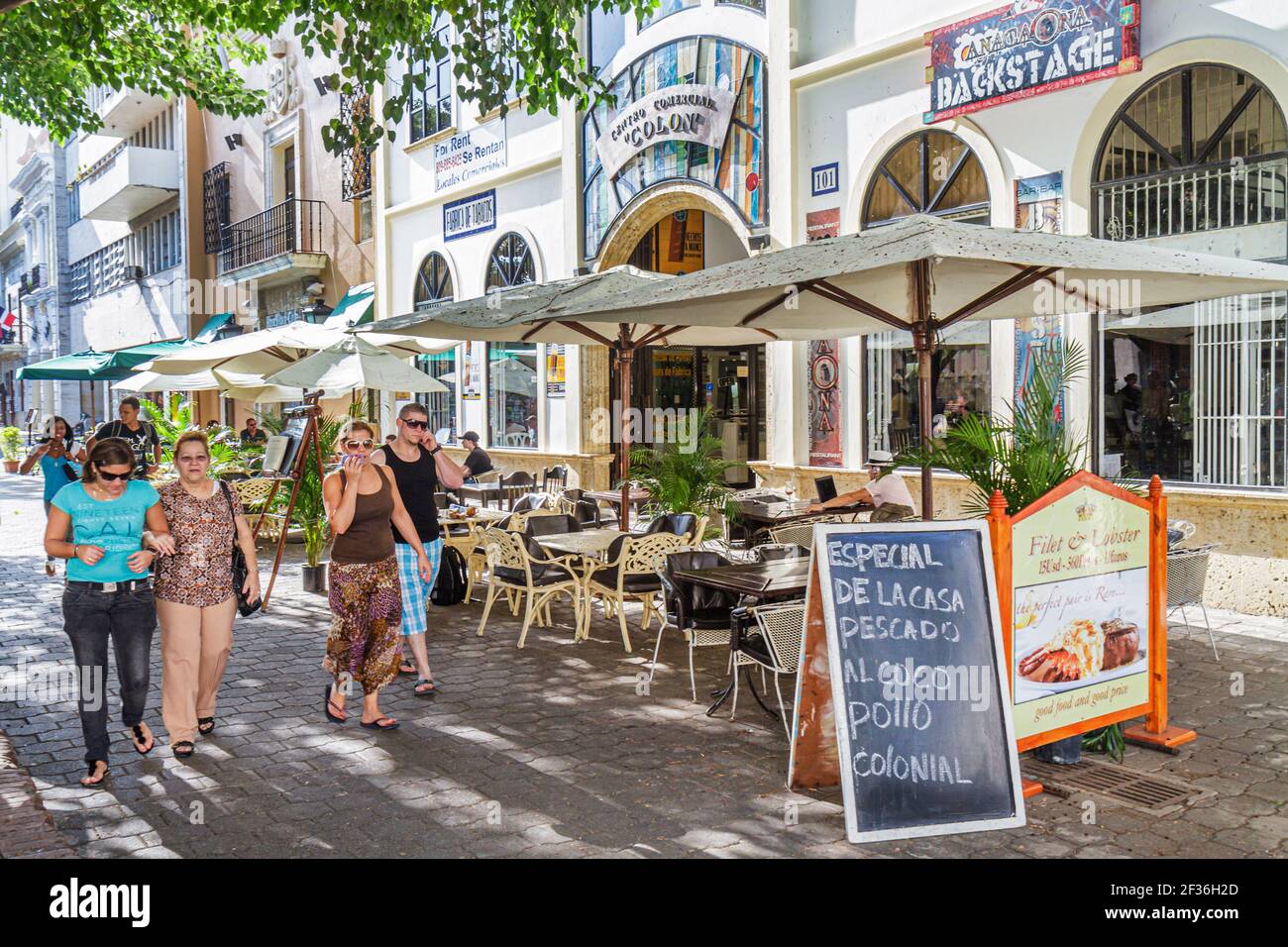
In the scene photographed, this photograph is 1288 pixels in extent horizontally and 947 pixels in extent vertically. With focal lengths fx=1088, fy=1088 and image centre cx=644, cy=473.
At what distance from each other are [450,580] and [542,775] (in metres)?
4.47

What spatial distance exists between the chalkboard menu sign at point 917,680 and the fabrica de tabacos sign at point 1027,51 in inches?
255

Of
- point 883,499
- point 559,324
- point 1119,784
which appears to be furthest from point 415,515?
point 1119,784

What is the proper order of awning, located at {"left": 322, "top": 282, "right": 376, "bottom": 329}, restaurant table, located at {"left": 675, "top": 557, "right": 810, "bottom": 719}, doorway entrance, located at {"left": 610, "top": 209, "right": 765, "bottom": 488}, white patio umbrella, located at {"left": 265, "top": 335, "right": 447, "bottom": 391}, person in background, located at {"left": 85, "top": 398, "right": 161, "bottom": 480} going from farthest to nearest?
awning, located at {"left": 322, "top": 282, "right": 376, "bottom": 329} < doorway entrance, located at {"left": 610, "top": 209, "right": 765, "bottom": 488} < person in background, located at {"left": 85, "top": 398, "right": 161, "bottom": 480} < white patio umbrella, located at {"left": 265, "top": 335, "right": 447, "bottom": 391} < restaurant table, located at {"left": 675, "top": 557, "right": 810, "bottom": 719}

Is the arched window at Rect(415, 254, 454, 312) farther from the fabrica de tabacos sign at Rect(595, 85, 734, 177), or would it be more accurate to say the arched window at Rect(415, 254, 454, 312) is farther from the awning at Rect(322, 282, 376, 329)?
the fabrica de tabacos sign at Rect(595, 85, 734, 177)

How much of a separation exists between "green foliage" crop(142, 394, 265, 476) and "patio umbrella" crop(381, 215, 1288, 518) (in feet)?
24.3

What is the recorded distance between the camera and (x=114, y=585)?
5.27 m

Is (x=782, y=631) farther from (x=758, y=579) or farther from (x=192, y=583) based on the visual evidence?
(x=192, y=583)

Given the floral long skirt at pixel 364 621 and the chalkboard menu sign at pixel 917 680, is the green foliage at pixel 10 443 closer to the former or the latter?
the floral long skirt at pixel 364 621

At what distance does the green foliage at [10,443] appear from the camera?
1187 inches

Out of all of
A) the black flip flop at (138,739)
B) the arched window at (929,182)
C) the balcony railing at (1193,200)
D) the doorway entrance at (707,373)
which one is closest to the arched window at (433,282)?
the doorway entrance at (707,373)

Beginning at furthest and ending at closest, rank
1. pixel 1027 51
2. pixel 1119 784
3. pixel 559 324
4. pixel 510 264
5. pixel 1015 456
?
pixel 510 264
pixel 1027 51
pixel 559 324
pixel 1015 456
pixel 1119 784

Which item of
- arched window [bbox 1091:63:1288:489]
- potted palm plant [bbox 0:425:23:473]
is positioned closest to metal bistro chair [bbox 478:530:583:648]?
arched window [bbox 1091:63:1288:489]

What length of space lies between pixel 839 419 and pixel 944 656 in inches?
301

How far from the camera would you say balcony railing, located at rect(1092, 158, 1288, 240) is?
8438 mm
